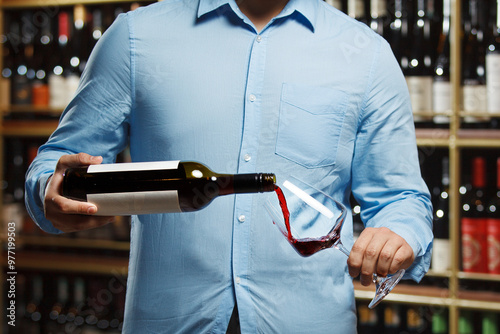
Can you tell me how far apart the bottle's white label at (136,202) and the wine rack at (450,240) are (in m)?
1.38

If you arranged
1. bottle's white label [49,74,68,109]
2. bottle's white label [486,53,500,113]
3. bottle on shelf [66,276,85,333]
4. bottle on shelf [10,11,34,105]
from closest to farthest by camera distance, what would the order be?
bottle's white label [486,53,500,113] < bottle's white label [49,74,68,109] < bottle on shelf [66,276,85,333] < bottle on shelf [10,11,34,105]

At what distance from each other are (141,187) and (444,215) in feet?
5.35

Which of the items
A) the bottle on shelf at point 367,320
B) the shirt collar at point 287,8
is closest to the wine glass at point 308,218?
the shirt collar at point 287,8

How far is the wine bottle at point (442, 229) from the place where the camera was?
6.22 ft

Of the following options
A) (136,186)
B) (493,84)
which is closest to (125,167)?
(136,186)

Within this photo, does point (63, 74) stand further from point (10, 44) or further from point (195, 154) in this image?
point (195, 154)

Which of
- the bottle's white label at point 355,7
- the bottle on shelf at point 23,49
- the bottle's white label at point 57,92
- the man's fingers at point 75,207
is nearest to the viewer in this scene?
the man's fingers at point 75,207

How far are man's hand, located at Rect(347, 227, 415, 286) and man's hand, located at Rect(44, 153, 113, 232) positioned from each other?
34 centimetres

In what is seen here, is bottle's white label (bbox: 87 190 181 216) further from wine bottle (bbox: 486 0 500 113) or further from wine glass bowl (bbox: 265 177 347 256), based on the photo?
wine bottle (bbox: 486 0 500 113)

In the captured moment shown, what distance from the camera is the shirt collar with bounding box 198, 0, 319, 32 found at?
3.00 feet

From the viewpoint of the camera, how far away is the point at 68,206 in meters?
0.66

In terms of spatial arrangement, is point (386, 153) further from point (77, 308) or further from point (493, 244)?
point (77, 308)

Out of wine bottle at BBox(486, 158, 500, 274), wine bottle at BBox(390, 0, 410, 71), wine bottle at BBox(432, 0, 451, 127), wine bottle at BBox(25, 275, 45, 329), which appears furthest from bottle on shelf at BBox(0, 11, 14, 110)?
wine bottle at BBox(486, 158, 500, 274)

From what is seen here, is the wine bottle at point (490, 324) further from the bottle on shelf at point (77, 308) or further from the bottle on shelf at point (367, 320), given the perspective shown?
the bottle on shelf at point (77, 308)
